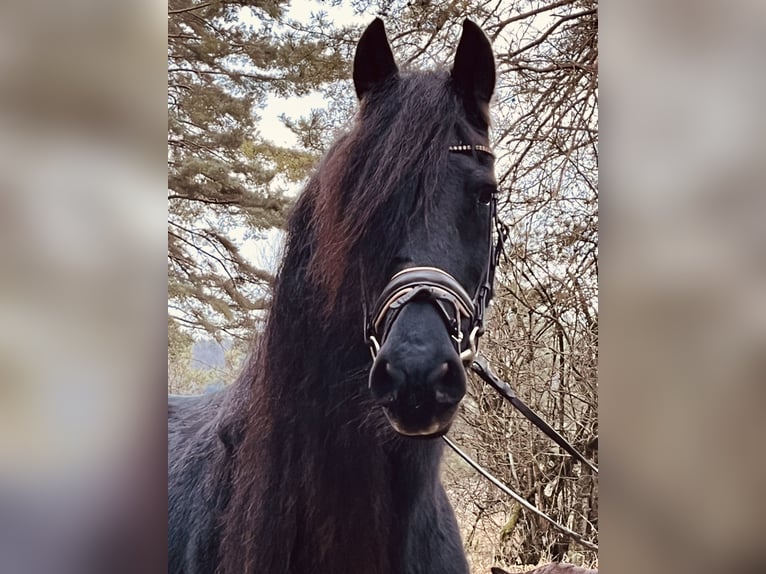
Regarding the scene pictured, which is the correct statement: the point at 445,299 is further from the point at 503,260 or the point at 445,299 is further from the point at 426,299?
the point at 503,260

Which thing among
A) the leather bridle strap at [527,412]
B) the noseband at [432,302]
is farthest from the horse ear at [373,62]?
the leather bridle strap at [527,412]

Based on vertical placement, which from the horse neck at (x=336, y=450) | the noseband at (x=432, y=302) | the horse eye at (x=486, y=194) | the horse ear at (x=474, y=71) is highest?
the horse ear at (x=474, y=71)

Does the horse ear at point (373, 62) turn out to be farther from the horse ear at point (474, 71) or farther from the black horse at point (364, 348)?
the horse ear at point (474, 71)

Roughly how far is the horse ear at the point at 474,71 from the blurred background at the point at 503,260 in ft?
0.69

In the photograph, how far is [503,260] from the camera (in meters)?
1.74

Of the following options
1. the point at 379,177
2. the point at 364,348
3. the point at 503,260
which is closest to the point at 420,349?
the point at 364,348

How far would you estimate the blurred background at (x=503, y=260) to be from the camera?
60.7 inches

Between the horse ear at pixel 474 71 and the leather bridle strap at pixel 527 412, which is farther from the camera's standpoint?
the leather bridle strap at pixel 527 412

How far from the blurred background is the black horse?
0.19 m

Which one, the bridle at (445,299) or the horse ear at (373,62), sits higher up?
the horse ear at (373,62)
